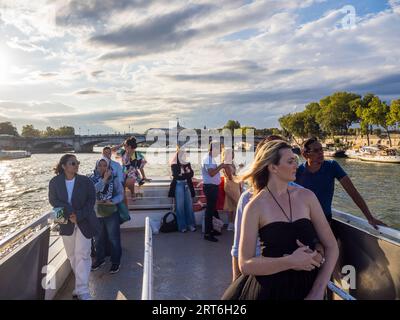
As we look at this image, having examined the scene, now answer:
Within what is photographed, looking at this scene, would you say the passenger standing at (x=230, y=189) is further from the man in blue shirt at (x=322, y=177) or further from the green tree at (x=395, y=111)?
the green tree at (x=395, y=111)

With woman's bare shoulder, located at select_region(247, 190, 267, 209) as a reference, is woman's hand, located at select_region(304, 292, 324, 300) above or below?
below

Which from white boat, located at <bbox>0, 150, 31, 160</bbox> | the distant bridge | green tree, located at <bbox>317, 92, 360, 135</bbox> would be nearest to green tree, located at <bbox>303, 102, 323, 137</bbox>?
green tree, located at <bbox>317, 92, 360, 135</bbox>

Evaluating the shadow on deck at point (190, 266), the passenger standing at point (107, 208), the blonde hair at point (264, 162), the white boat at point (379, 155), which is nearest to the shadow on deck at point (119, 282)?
the passenger standing at point (107, 208)

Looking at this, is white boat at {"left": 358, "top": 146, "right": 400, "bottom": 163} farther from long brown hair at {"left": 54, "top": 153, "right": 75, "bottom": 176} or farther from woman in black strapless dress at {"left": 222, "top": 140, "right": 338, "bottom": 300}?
woman in black strapless dress at {"left": 222, "top": 140, "right": 338, "bottom": 300}

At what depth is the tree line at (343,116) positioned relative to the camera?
188 ft

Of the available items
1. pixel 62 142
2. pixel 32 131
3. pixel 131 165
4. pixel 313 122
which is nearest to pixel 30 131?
pixel 32 131

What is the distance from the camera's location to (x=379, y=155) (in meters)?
49.0

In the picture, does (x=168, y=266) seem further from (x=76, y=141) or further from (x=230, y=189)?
(x=76, y=141)

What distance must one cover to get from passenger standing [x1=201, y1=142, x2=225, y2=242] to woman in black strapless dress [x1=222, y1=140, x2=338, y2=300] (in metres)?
3.59

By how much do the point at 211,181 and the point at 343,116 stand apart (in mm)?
75660

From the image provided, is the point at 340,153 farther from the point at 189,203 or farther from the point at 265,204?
the point at 265,204

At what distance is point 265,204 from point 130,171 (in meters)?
5.66

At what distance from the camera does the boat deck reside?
419cm
